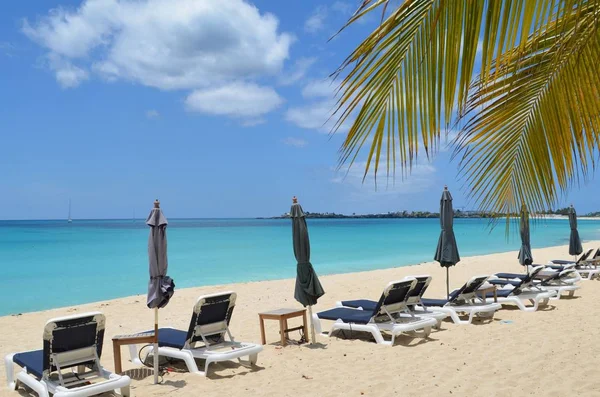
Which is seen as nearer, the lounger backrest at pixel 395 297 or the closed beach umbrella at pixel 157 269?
the closed beach umbrella at pixel 157 269

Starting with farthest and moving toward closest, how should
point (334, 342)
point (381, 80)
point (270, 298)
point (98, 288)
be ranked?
point (98, 288), point (270, 298), point (334, 342), point (381, 80)

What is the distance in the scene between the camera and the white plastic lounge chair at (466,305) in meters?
8.34

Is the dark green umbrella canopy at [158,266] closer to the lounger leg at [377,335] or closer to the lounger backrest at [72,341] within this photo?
the lounger backrest at [72,341]

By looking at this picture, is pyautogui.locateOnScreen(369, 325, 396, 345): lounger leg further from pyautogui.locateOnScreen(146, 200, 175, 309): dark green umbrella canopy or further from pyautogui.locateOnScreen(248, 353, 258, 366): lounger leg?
pyautogui.locateOnScreen(146, 200, 175, 309): dark green umbrella canopy

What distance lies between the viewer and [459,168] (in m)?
2.29

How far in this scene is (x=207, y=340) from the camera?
6.38 m

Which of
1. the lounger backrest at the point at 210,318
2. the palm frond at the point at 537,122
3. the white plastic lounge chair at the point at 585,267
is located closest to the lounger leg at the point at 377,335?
the lounger backrest at the point at 210,318

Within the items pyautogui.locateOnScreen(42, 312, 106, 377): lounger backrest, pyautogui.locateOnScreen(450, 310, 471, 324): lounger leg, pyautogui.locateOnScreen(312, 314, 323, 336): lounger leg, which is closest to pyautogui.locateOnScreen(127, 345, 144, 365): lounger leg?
pyautogui.locateOnScreen(42, 312, 106, 377): lounger backrest

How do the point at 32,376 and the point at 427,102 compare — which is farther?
the point at 32,376

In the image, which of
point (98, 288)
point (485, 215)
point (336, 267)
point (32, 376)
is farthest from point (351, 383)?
point (336, 267)

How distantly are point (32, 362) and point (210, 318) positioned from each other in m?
1.91

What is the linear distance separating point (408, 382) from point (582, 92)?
4.09 meters

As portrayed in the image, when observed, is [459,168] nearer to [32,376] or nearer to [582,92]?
[582,92]

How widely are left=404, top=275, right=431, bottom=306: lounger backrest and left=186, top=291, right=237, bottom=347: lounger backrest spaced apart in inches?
111
